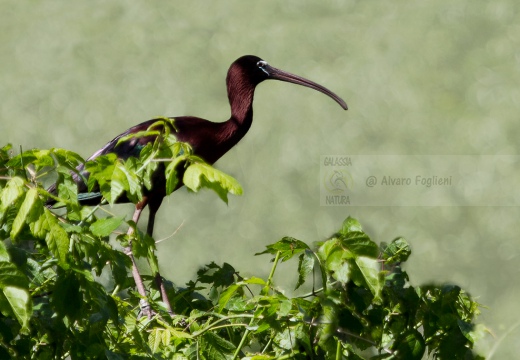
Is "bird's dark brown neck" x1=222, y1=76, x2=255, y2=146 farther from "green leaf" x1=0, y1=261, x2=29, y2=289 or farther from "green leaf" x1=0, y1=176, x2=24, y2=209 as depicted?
"green leaf" x1=0, y1=261, x2=29, y2=289

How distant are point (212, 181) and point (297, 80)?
8.61ft

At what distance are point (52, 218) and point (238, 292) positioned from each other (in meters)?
0.93

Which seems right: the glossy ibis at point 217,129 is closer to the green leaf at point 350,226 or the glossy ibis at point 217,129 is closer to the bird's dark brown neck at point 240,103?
the bird's dark brown neck at point 240,103

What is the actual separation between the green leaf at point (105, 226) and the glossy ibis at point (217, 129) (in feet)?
5.36

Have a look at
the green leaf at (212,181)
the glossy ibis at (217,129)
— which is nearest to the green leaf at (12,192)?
the green leaf at (212,181)

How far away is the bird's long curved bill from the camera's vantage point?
12.7ft

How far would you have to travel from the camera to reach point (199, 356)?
1634mm

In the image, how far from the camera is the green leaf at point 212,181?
1329 mm

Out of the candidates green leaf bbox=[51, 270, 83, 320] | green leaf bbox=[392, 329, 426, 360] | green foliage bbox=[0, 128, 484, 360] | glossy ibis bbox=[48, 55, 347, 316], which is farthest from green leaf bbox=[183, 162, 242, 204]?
glossy ibis bbox=[48, 55, 347, 316]

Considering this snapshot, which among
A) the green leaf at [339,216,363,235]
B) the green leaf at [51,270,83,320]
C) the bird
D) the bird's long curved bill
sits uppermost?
the bird's long curved bill

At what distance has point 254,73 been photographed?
3822mm

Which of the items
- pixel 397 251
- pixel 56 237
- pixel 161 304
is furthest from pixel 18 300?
pixel 397 251

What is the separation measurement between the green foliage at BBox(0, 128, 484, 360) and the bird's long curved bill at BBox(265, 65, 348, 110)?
6.73 ft

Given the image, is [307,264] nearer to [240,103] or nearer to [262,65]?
[240,103]
